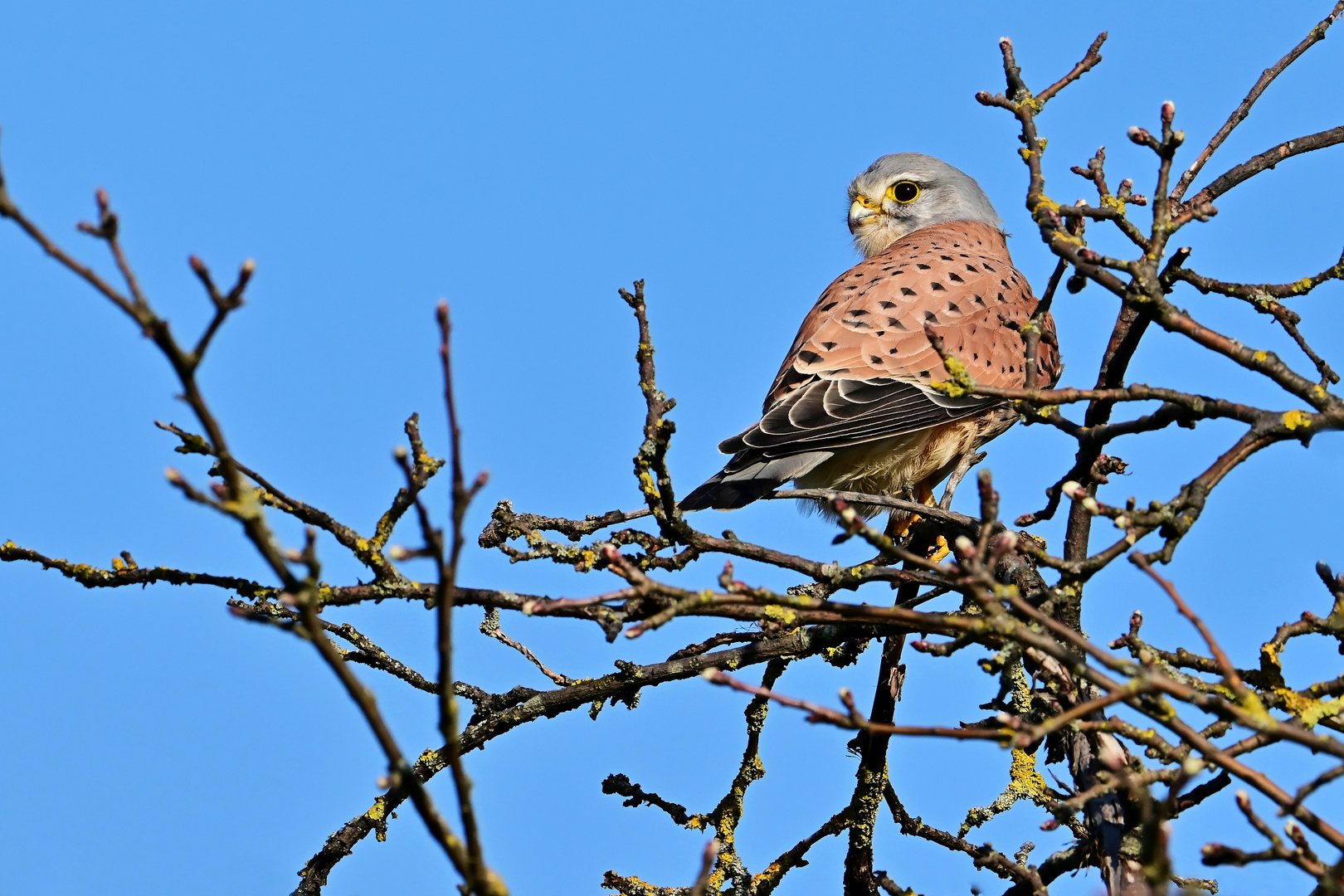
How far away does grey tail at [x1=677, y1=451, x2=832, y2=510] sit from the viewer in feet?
11.5

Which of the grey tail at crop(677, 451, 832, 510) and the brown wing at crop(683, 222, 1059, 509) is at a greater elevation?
the brown wing at crop(683, 222, 1059, 509)

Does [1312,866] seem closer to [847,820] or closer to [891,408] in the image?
[847,820]

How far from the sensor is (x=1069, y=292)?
2.65 metres

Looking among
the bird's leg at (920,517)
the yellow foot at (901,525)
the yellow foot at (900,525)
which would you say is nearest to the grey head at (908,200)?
the bird's leg at (920,517)

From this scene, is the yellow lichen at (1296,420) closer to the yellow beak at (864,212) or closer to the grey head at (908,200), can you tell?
the grey head at (908,200)

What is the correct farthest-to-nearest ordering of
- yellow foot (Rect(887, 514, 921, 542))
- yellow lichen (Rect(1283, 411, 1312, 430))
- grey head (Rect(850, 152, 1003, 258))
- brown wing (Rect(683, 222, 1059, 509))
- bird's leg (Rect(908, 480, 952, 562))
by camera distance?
grey head (Rect(850, 152, 1003, 258)), yellow foot (Rect(887, 514, 921, 542)), bird's leg (Rect(908, 480, 952, 562)), brown wing (Rect(683, 222, 1059, 509)), yellow lichen (Rect(1283, 411, 1312, 430))

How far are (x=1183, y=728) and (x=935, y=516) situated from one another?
107cm

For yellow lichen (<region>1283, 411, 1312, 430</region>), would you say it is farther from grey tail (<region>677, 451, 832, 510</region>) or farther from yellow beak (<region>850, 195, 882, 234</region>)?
yellow beak (<region>850, 195, 882, 234</region>)

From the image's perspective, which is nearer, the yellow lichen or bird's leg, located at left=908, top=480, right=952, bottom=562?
the yellow lichen

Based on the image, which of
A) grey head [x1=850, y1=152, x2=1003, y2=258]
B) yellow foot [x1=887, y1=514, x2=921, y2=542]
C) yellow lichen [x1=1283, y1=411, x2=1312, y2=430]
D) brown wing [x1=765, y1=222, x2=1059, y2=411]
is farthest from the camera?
grey head [x1=850, y1=152, x2=1003, y2=258]

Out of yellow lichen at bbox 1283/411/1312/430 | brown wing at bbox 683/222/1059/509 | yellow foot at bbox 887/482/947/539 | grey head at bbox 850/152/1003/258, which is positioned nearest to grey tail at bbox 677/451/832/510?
brown wing at bbox 683/222/1059/509

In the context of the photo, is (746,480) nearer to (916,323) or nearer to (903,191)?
(916,323)

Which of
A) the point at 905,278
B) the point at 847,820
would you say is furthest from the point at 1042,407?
the point at 905,278

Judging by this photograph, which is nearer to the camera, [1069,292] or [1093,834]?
[1093,834]
